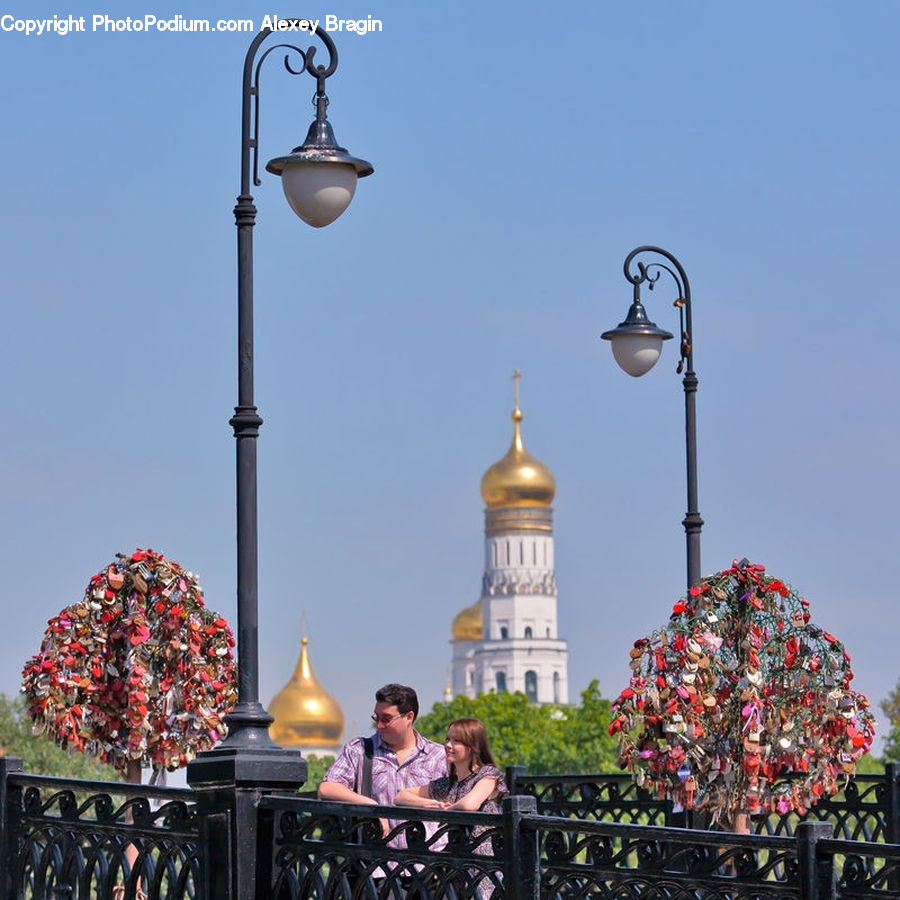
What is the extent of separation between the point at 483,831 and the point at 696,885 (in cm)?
128

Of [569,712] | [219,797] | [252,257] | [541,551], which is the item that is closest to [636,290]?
[252,257]

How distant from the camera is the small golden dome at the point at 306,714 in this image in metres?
163

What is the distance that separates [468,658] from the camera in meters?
192

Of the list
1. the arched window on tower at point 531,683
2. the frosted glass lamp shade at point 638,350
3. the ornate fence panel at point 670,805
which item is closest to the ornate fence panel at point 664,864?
the ornate fence panel at point 670,805

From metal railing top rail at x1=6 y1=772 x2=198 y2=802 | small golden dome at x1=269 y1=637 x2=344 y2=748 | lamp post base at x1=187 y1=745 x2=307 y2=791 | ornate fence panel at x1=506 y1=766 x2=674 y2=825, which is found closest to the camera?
lamp post base at x1=187 y1=745 x2=307 y2=791

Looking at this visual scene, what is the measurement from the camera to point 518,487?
594 ft

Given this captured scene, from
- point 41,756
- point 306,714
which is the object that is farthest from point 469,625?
point 41,756

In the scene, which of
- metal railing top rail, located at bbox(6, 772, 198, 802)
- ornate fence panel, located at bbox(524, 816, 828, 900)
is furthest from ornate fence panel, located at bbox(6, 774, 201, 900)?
ornate fence panel, located at bbox(524, 816, 828, 900)

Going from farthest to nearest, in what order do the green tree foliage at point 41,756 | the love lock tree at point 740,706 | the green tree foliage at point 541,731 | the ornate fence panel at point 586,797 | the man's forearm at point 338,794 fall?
the green tree foliage at point 541,731
the green tree foliage at point 41,756
the ornate fence panel at point 586,797
the love lock tree at point 740,706
the man's forearm at point 338,794

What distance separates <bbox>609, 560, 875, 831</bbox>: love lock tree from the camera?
51.6 feet

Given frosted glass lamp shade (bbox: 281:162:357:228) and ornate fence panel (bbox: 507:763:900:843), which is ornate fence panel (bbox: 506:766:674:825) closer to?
ornate fence panel (bbox: 507:763:900:843)

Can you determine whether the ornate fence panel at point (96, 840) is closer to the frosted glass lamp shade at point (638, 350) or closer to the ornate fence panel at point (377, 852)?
the ornate fence panel at point (377, 852)

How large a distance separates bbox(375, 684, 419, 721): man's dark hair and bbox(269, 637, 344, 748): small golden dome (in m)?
151

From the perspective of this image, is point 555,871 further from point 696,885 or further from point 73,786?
point 73,786
